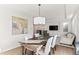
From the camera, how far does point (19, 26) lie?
2.01m

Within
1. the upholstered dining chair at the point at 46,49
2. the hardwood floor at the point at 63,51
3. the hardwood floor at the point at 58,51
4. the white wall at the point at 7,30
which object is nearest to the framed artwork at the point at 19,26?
the white wall at the point at 7,30

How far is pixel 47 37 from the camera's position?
2.01 meters

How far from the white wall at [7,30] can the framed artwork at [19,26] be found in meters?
0.05

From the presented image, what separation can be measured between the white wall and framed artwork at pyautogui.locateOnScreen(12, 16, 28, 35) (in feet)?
0.18

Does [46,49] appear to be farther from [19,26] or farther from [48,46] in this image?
[19,26]

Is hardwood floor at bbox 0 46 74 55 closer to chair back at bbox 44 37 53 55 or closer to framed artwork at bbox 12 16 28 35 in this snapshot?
chair back at bbox 44 37 53 55

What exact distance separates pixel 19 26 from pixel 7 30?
0.69ft

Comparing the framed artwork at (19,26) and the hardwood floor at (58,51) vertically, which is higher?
the framed artwork at (19,26)

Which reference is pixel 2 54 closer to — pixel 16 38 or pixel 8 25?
pixel 16 38

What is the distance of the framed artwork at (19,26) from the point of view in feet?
6.53

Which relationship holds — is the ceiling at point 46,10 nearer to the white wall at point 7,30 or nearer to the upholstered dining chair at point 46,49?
the white wall at point 7,30

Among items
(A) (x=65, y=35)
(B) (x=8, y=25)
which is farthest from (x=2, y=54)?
(A) (x=65, y=35)
